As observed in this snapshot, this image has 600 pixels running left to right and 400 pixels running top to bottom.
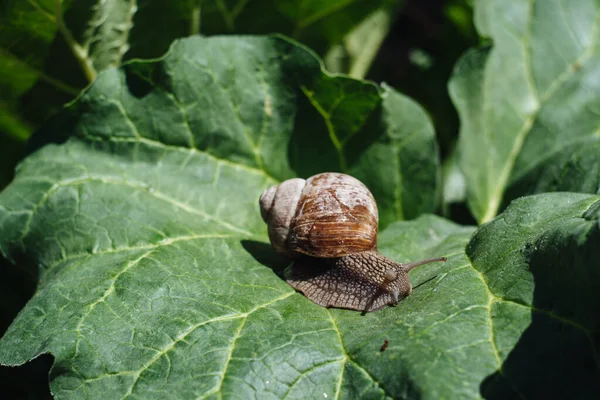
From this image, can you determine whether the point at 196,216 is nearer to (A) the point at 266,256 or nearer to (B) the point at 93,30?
(A) the point at 266,256

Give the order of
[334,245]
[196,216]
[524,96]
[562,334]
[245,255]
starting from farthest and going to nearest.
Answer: [524,96] < [196,216] < [245,255] < [334,245] < [562,334]

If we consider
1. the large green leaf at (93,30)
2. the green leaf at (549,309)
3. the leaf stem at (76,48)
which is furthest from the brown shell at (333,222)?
the leaf stem at (76,48)

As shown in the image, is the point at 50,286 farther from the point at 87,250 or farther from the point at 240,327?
the point at 240,327

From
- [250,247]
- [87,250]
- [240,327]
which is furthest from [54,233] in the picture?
[240,327]

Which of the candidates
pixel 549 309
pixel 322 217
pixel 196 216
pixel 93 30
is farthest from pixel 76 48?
pixel 549 309

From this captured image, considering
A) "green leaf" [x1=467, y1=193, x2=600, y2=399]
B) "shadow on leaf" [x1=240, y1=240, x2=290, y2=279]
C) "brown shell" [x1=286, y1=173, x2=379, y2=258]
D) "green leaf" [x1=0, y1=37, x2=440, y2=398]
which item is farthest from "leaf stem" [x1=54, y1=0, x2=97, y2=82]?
"green leaf" [x1=467, y1=193, x2=600, y2=399]

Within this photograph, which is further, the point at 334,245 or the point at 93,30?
the point at 93,30
